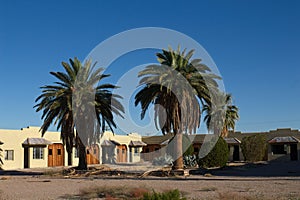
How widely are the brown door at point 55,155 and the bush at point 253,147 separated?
20877mm

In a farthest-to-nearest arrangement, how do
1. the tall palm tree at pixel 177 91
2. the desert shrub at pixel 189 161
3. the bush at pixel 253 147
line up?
the bush at pixel 253 147, the desert shrub at pixel 189 161, the tall palm tree at pixel 177 91

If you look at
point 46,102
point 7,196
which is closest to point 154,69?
point 46,102

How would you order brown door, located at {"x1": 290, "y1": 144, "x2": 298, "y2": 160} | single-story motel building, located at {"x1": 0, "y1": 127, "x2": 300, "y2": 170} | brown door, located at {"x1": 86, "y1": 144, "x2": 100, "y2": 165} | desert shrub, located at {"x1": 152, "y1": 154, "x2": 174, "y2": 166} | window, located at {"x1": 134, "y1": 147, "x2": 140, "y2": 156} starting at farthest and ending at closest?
window, located at {"x1": 134, "y1": 147, "x2": 140, "y2": 156} < brown door, located at {"x1": 86, "y1": 144, "x2": 100, "y2": 165} < brown door, located at {"x1": 290, "y1": 144, "x2": 298, "y2": 160} < single-story motel building, located at {"x1": 0, "y1": 127, "x2": 300, "y2": 170} < desert shrub, located at {"x1": 152, "y1": 154, "x2": 174, "y2": 166}

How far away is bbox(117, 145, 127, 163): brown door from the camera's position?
5850 cm

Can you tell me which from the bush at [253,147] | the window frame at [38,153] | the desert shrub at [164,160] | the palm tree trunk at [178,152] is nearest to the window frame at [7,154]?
the window frame at [38,153]

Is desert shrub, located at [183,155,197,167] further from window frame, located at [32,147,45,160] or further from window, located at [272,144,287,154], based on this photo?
window, located at [272,144,287,154]

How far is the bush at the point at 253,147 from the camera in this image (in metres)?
48.5

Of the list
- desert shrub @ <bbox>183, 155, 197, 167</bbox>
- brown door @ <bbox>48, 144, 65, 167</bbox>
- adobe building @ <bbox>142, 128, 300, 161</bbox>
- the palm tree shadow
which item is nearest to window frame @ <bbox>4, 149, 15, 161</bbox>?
brown door @ <bbox>48, 144, 65, 167</bbox>

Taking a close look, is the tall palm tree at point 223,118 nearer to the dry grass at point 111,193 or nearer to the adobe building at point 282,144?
the adobe building at point 282,144

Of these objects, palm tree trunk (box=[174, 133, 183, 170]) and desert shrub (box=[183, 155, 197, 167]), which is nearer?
palm tree trunk (box=[174, 133, 183, 170])

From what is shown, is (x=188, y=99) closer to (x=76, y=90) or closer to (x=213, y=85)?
(x=213, y=85)

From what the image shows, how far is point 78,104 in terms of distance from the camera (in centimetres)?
3083

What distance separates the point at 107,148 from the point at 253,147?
1892 centimetres

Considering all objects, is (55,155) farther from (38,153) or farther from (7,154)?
(7,154)
